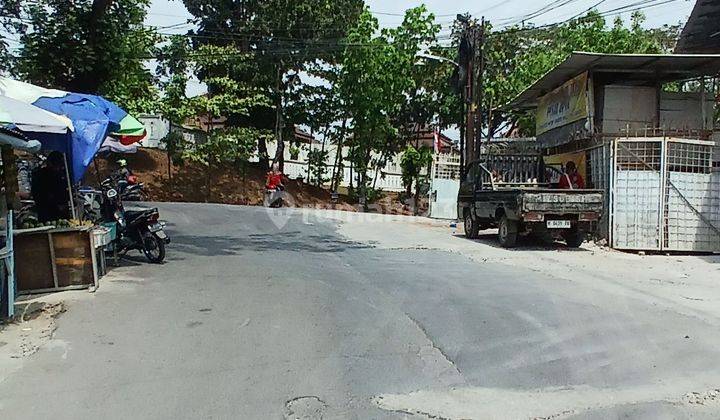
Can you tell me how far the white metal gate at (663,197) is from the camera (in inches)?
569

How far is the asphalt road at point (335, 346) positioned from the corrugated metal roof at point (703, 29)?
13068 millimetres

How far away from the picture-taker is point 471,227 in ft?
56.1

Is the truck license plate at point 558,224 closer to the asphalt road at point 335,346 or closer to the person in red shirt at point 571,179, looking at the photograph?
the person in red shirt at point 571,179

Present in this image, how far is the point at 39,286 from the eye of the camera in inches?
326

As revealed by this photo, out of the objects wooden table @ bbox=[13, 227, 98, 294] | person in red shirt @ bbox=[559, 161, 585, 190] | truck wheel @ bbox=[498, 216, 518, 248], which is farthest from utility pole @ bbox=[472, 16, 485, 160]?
wooden table @ bbox=[13, 227, 98, 294]

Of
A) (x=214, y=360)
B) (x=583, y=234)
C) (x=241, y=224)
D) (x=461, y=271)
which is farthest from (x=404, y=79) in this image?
(x=214, y=360)

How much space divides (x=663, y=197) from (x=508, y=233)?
346cm

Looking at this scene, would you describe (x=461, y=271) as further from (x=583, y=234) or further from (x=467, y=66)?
(x=467, y=66)

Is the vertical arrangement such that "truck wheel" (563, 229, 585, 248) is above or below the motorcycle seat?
below

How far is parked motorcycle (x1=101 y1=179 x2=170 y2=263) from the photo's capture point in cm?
1088

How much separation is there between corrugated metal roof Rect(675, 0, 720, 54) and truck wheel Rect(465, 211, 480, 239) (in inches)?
342

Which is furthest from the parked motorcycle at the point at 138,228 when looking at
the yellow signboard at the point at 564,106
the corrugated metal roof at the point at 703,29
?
the corrugated metal roof at the point at 703,29

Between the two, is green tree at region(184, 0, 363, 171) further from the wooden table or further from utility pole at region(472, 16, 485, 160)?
the wooden table

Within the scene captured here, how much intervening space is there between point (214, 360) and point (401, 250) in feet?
27.5
